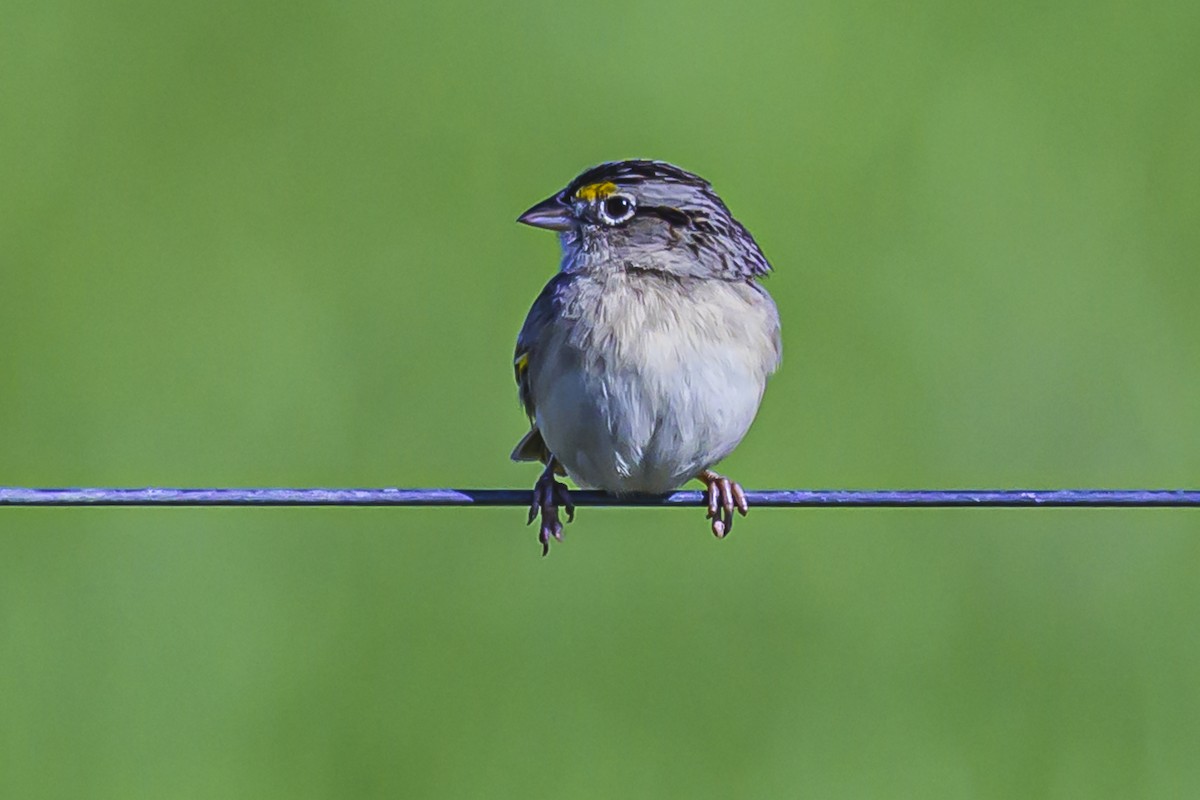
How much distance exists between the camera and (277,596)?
24.6 feet

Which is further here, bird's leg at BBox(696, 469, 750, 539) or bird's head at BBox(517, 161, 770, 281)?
bird's head at BBox(517, 161, 770, 281)

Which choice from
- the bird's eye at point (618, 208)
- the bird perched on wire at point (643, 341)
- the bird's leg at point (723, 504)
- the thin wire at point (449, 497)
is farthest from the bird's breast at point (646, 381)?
the thin wire at point (449, 497)

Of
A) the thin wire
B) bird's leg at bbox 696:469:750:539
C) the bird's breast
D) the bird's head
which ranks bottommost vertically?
the thin wire

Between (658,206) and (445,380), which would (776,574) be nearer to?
(445,380)

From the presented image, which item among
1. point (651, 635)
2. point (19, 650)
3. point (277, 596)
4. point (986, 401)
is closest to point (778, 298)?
point (986, 401)

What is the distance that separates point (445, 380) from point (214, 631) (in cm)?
139

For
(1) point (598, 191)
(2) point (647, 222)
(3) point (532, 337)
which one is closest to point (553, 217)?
(1) point (598, 191)

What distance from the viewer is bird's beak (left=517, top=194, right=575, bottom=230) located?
6.41 meters

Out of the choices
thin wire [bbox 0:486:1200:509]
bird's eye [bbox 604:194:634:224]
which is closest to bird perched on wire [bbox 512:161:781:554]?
bird's eye [bbox 604:194:634:224]

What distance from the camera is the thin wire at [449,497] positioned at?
182 inches

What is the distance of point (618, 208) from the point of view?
6367 millimetres

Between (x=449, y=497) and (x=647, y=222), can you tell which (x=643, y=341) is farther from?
(x=449, y=497)

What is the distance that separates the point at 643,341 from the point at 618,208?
0.56 meters

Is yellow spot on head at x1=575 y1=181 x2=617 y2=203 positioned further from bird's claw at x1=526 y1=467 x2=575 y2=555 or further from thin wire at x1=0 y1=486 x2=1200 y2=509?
thin wire at x1=0 y1=486 x2=1200 y2=509
